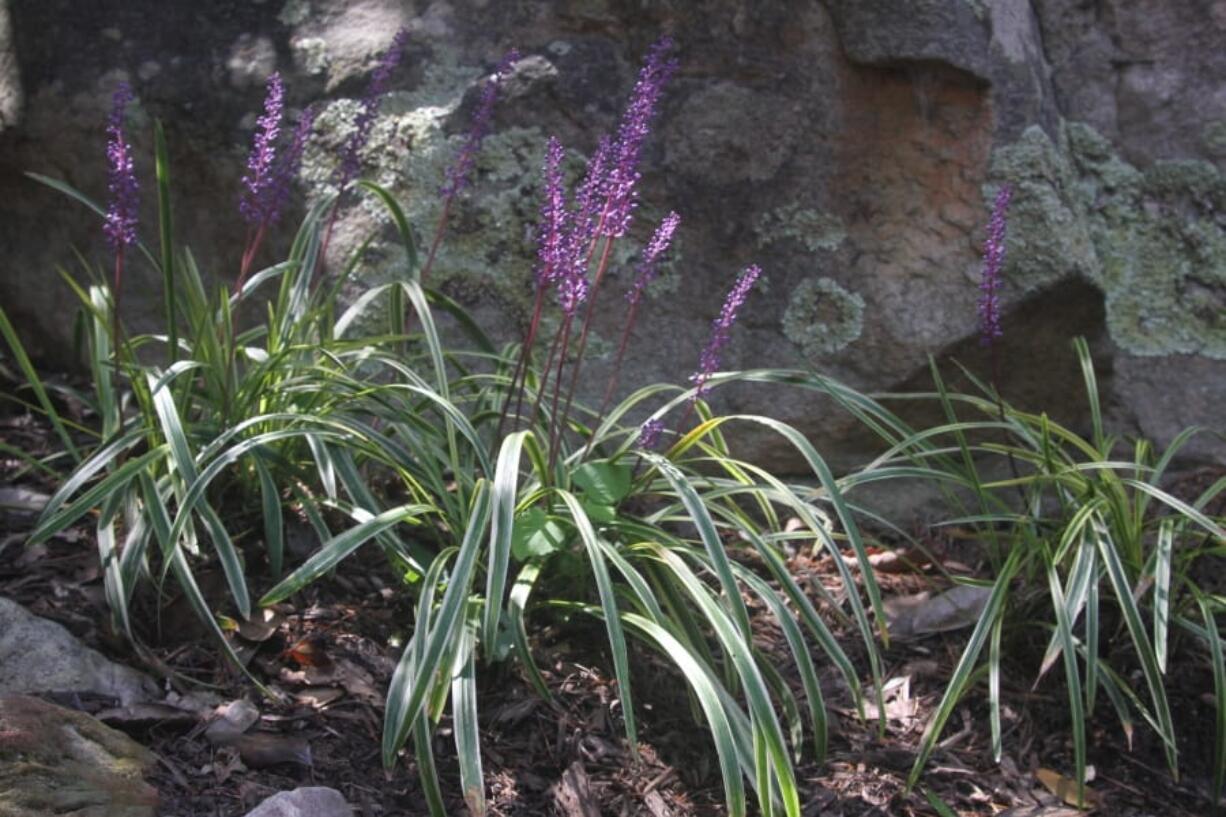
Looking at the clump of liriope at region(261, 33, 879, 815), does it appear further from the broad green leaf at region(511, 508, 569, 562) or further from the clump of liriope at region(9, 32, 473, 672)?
the clump of liriope at region(9, 32, 473, 672)

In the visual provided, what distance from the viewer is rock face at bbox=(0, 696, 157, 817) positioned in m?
1.58

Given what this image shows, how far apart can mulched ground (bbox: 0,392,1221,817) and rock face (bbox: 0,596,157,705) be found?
1.6 inches

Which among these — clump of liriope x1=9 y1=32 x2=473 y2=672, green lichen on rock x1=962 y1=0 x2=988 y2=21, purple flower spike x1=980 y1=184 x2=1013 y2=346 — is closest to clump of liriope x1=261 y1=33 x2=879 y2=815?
clump of liriope x1=9 y1=32 x2=473 y2=672

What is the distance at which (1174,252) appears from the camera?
317 centimetres

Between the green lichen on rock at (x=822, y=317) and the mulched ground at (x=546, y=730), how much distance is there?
0.72 meters

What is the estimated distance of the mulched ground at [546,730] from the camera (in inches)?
77.0

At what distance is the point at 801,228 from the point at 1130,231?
2.91ft

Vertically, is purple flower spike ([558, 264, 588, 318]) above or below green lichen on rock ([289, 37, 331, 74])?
below

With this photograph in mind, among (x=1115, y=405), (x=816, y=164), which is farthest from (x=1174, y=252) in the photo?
(x=816, y=164)

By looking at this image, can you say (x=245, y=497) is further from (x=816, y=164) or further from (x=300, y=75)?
(x=816, y=164)

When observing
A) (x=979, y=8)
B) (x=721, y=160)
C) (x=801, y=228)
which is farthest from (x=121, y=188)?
(x=979, y=8)

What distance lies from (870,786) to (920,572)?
0.66 m

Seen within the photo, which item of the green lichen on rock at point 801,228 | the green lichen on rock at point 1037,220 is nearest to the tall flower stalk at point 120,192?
the green lichen on rock at point 801,228

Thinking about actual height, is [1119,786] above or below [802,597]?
below
